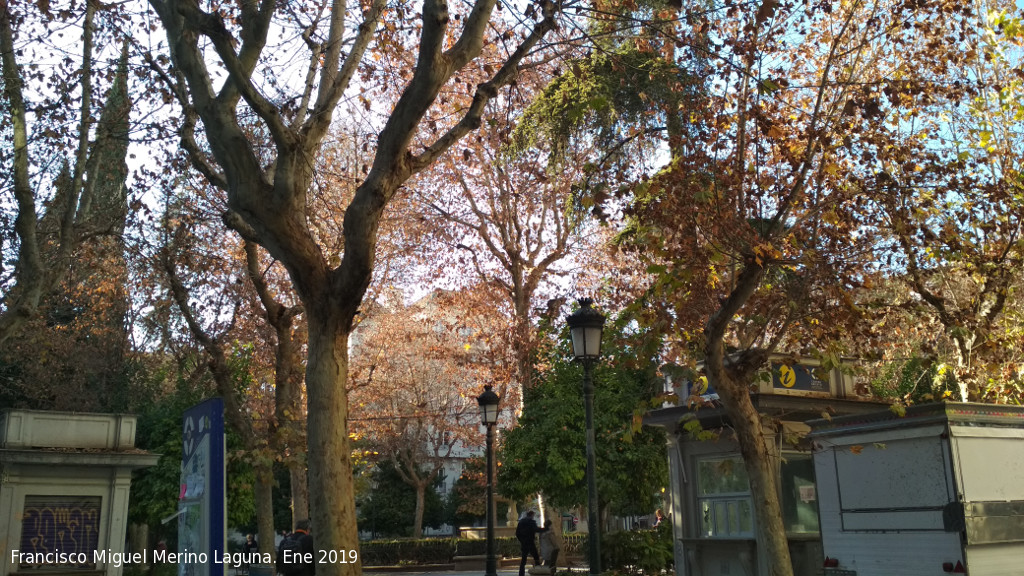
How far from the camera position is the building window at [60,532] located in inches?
579

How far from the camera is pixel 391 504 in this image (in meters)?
43.8

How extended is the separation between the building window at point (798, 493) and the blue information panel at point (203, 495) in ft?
34.2

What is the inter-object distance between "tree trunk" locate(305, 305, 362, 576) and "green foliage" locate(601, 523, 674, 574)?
1260 cm

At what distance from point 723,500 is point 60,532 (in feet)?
37.9

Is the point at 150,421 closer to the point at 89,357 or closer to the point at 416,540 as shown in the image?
the point at 89,357

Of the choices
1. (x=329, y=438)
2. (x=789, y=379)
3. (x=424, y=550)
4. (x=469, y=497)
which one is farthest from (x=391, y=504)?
(x=329, y=438)

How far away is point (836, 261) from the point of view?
33.3 feet

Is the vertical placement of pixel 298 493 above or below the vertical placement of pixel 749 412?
below

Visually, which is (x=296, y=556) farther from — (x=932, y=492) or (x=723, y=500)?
(x=723, y=500)

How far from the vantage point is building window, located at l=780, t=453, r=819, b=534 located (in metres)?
13.7

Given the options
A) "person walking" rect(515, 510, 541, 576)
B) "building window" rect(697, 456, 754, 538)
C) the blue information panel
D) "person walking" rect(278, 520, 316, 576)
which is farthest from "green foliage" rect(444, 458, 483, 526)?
the blue information panel

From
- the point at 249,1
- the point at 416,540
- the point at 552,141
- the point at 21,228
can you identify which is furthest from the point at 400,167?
the point at 416,540

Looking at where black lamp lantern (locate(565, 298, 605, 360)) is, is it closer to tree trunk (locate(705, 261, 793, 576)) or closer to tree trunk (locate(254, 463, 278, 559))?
tree trunk (locate(705, 261, 793, 576))

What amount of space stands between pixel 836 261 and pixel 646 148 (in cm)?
939
